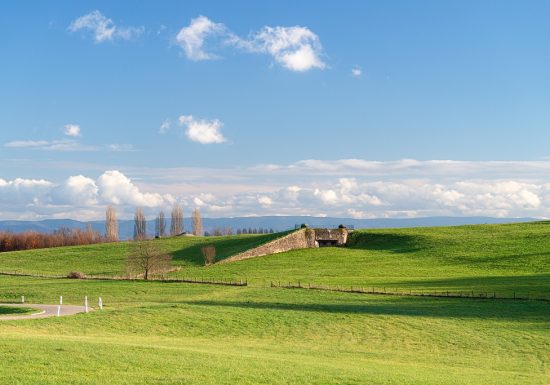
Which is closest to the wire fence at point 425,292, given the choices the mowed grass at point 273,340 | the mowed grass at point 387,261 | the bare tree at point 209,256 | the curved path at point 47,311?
the mowed grass at point 387,261

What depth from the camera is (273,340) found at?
42.3 metres

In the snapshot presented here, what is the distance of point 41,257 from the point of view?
119938 millimetres

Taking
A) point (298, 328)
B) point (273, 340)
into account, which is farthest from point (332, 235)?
point (273, 340)

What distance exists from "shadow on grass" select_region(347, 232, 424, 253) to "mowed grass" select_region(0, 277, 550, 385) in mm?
45019

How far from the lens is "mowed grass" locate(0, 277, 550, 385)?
25.6 metres

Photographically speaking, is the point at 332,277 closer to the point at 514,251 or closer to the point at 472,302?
the point at 472,302

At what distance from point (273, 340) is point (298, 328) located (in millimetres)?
4168

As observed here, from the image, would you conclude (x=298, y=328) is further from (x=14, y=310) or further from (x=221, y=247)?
(x=221, y=247)

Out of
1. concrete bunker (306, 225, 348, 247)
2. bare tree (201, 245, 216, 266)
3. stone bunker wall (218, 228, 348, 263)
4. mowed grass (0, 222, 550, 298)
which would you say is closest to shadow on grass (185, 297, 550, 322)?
mowed grass (0, 222, 550, 298)

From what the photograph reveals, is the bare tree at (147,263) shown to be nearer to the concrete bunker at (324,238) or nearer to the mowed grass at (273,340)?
the mowed grass at (273,340)

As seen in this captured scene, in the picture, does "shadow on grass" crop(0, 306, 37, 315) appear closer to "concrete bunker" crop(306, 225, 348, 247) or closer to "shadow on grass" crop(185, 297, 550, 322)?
"shadow on grass" crop(185, 297, 550, 322)

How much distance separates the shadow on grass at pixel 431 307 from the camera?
5288 centimetres

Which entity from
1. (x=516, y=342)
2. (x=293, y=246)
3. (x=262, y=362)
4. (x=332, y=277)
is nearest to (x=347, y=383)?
(x=262, y=362)

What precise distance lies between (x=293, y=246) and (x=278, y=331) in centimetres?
7009
